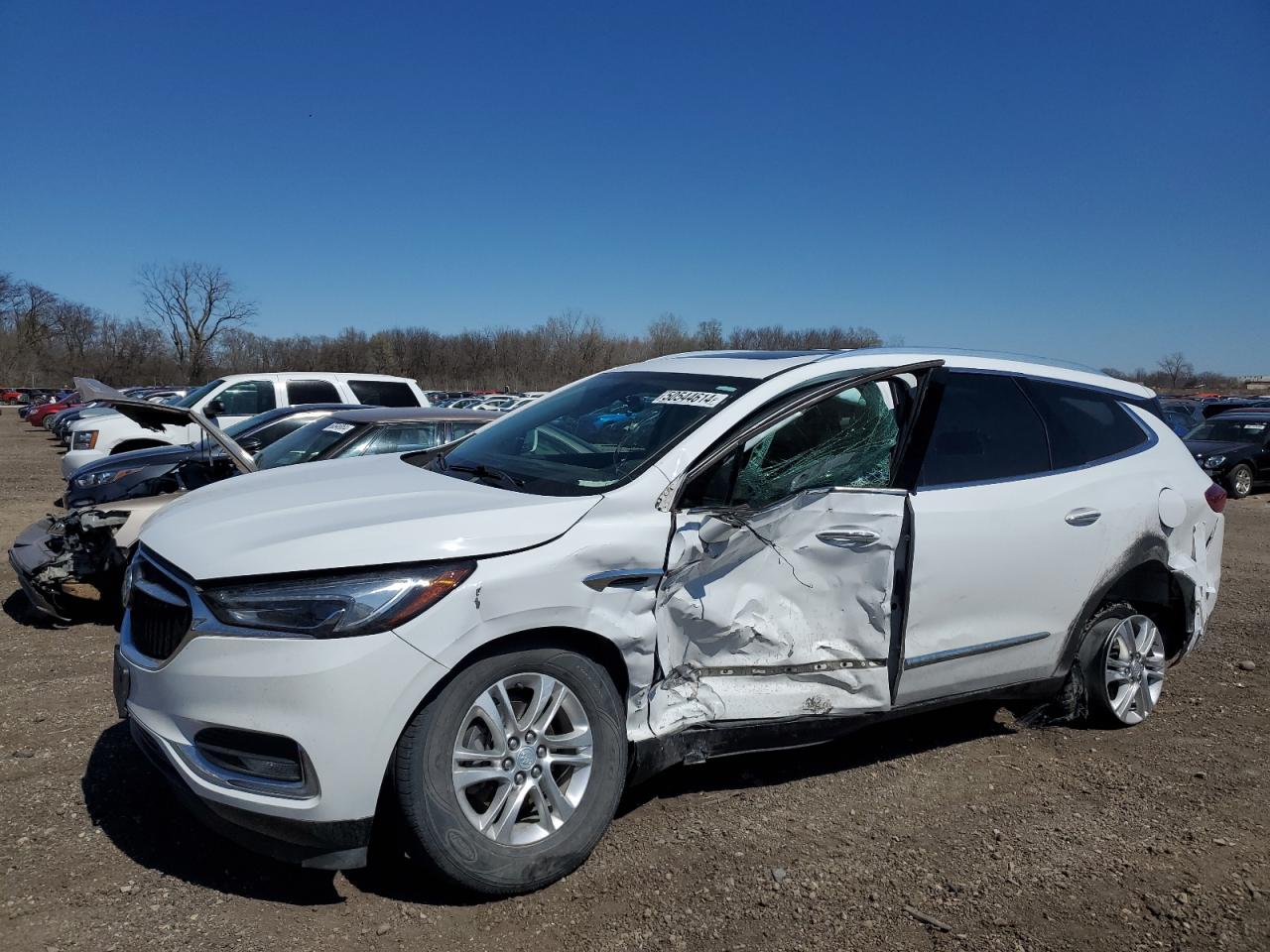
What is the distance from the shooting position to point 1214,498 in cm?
462

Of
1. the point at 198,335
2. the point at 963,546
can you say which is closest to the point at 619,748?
the point at 963,546

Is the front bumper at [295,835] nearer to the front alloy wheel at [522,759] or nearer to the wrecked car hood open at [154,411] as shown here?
the front alloy wheel at [522,759]

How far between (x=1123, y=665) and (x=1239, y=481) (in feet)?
49.6

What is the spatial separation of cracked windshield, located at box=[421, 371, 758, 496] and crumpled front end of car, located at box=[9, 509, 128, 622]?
2.62 meters

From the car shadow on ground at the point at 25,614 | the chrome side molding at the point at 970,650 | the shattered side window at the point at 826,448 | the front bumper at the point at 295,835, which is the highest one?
the shattered side window at the point at 826,448

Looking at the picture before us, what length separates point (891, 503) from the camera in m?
3.49

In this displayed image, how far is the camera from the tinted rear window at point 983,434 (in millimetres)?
3740

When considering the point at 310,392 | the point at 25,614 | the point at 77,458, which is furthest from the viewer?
the point at 310,392

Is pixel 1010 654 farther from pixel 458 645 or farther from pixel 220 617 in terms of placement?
pixel 220 617

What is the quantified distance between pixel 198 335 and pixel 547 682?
91.9 metres

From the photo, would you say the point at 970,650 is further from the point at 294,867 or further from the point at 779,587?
the point at 294,867

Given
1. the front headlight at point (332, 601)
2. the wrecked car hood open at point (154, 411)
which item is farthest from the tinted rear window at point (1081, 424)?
the wrecked car hood open at point (154, 411)

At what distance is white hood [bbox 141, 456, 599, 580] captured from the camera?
269 cm

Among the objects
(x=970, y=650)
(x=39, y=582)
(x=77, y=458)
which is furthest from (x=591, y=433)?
(x=77, y=458)
